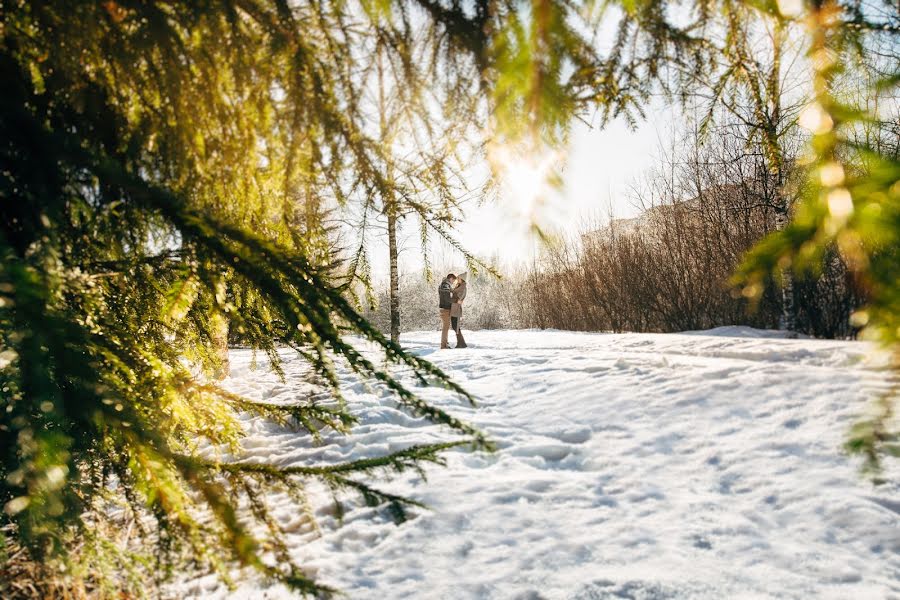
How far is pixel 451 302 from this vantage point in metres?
9.75

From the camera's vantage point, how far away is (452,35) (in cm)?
95

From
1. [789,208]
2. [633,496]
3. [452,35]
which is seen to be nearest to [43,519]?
[452,35]

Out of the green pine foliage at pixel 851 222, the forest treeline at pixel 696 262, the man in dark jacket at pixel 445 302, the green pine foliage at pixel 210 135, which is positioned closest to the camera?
the green pine foliage at pixel 851 222

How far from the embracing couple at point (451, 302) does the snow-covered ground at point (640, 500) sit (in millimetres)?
5337

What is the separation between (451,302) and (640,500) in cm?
750

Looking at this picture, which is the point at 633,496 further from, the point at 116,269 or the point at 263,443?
the point at 263,443

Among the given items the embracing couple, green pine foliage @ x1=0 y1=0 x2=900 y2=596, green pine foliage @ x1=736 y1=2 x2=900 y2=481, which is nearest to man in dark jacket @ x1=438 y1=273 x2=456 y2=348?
the embracing couple

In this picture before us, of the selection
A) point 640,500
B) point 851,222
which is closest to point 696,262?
point 640,500

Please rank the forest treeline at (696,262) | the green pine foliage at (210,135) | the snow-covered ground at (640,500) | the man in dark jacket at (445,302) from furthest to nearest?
1. the man in dark jacket at (445,302)
2. the forest treeline at (696,262)
3. the snow-covered ground at (640,500)
4. the green pine foliage at (210,135)

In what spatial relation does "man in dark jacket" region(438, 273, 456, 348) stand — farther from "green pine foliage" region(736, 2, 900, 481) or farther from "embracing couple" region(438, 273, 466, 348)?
"green pine foliage" region(736, 2, 900, 481)

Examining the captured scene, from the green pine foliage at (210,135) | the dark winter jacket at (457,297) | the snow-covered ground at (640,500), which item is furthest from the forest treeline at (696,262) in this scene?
the green pine foliage at (210,135)

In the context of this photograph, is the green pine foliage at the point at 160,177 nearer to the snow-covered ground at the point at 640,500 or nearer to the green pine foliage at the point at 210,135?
the green pine foliage at the point at 210,135

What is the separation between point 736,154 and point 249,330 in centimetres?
981

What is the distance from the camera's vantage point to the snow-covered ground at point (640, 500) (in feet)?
5.99
